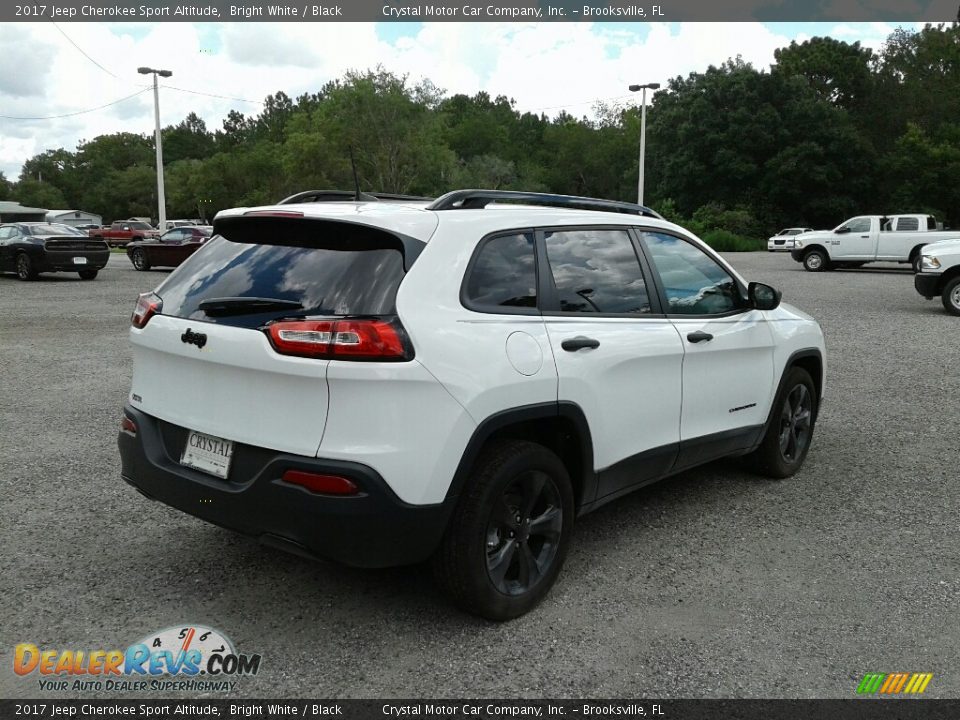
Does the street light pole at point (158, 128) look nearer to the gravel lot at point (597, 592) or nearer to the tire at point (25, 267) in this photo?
the tire at point (25, 267)

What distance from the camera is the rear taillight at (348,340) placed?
2.97 metres

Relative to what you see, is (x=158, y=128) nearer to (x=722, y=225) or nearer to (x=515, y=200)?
(x=722, y=225)

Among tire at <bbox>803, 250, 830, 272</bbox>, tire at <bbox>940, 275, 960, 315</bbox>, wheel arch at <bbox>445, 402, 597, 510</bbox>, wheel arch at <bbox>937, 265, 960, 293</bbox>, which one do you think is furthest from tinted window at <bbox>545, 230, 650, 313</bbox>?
tire at <bbox>803, 250, 830, 272</bbox>

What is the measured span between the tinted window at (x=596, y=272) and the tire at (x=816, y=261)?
24.4 m

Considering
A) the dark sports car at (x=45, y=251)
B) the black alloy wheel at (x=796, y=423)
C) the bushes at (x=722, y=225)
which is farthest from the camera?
the bushes at (x=722, y=225)

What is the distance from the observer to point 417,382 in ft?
9.89

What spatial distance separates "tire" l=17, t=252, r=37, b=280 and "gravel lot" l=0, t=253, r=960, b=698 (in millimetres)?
17273

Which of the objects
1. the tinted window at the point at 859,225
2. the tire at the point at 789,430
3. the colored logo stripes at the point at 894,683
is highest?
the tinted window at the point at 859,225

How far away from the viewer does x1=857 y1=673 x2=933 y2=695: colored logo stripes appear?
3.02m

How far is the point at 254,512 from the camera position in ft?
10.3

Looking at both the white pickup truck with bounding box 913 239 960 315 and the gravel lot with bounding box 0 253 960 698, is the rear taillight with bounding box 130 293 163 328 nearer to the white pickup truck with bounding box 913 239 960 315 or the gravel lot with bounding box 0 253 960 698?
the gravel lot with bounding box 0 253 960 698

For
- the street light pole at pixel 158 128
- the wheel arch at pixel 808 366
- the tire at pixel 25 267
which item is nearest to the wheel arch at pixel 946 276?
the wheel arch at pixel 808 366

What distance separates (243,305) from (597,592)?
2.00 m
